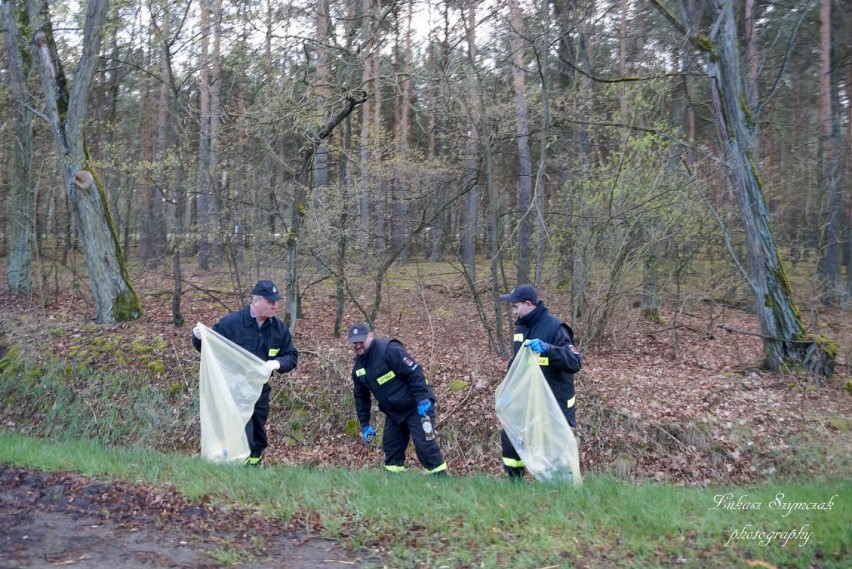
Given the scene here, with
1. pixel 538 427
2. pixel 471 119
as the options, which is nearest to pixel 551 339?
pixel 538 427

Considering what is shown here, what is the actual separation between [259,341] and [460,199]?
285 inches

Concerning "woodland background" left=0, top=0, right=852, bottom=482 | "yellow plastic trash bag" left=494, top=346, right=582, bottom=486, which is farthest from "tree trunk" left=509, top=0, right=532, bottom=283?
"yellow plastic trash bag" left=494, top=346, right=582, bottom=486

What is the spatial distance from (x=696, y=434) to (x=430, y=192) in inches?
270

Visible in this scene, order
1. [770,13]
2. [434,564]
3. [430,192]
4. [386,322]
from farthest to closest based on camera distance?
1. [770,13]
2. [386,322]
3. [430,192]
4. [434,564]

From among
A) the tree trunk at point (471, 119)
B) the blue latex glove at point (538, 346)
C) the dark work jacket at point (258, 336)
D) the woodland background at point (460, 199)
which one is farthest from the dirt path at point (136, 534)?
the tree trunk at point (471, 119)

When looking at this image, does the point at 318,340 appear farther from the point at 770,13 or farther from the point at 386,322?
the point at 770,13

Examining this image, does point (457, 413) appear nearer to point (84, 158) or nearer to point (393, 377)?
point (393, 377)

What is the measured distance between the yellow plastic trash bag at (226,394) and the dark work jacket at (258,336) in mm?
165

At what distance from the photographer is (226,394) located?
6867 mm

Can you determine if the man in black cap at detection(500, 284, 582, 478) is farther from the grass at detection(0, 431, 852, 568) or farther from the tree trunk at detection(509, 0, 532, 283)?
the tree trunk at detection(509, 0, 532, 283)

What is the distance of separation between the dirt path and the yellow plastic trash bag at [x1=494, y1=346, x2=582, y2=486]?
7.60ft

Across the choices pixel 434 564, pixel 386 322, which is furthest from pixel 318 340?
pixel 434 564

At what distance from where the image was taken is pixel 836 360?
1125 centimetres

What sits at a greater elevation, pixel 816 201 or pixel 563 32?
pixel 563 32
